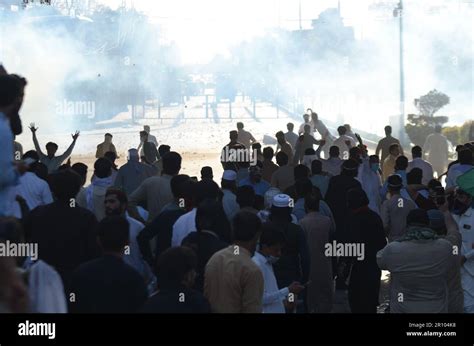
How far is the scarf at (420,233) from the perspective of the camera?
651 cm

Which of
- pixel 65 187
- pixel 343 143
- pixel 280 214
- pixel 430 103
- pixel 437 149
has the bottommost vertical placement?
pixel 280 214

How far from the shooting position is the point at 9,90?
209 inches

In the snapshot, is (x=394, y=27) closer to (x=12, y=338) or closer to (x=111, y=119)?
(x=111, y=119)

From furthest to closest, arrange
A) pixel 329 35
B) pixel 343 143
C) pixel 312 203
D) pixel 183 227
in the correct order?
pixel 329 35, pixel 343 143, pixel 312 203, pixel 183 227

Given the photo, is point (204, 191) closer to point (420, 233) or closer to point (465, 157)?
point (420, 233)

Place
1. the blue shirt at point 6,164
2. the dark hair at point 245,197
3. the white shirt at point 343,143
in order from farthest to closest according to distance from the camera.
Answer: the white shirt at point 343,143, the dark hair at point 245,197, the blue shirt at point 6,164

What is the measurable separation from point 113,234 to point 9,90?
930 millimetres

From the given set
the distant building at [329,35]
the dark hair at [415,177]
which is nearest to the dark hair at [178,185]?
the dark hair at [415,177]

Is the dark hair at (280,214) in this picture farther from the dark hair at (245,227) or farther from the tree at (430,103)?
the tree at (430,103)

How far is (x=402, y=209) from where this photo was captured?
353 inches

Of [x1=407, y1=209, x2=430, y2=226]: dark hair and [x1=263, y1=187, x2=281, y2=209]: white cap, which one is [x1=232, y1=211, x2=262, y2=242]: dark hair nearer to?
[x1=407, y1=209, x2=430, y2=226]: dark hair

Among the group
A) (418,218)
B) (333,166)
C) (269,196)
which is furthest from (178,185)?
(333,166)

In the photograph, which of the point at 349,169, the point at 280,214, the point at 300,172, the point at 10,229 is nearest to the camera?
the point at 10,229

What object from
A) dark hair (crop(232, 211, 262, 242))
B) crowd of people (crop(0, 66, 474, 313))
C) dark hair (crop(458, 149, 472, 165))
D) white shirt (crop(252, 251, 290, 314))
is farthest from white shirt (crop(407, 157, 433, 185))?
dark hair (crop(232, 211, 262, 242))
